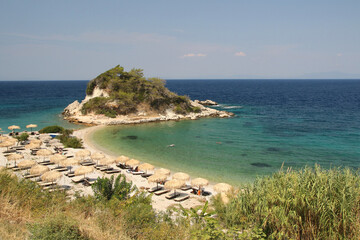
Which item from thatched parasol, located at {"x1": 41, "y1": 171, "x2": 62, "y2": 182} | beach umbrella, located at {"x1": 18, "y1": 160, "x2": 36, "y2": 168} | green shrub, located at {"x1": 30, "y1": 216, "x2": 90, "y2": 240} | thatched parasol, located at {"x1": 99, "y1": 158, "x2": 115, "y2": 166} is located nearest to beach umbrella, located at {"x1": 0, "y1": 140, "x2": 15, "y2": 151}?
beach umbrella, located at {"x1": 18, "y1": 160, "x2": 36, "y2": 168}

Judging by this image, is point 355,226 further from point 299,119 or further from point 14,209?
point 299,119

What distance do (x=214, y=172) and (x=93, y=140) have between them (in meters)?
20.7

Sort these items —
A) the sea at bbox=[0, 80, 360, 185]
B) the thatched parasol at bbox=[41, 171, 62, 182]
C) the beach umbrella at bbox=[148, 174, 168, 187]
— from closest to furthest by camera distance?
the thatched parasol at bbox=[41, 171, 62, 182] → the beach umbrella at bbox=[148, 174, 168, 187] → the sea at bbox=[0, 80, 360, 185]

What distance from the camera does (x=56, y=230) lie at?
7566mm

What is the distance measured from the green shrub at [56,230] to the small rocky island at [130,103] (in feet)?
136

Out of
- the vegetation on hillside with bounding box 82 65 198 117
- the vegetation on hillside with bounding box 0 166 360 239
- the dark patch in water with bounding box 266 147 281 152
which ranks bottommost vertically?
the dark patch in water with bounding box 266 147 281 152

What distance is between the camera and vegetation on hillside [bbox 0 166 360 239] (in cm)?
805

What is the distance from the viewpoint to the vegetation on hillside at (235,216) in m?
8.05

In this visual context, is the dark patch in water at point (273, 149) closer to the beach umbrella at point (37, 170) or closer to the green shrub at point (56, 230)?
the beach umbrella at point (37, 170)

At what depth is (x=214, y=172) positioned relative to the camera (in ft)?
75.4

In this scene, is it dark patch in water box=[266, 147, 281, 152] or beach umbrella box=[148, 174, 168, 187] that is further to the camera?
dark patch in water box=[266, 147, 281, 152]

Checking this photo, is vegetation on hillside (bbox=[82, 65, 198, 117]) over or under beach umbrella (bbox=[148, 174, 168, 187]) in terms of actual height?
over

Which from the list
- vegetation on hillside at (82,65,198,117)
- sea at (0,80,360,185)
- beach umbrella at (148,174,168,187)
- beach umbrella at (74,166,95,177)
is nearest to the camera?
beach umbrella at (148,174,168,187)

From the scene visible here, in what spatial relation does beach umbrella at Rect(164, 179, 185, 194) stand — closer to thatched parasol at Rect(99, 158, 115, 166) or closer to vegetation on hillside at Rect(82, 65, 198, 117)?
thatched parasol at Rect(99, 158, 115, 166)
